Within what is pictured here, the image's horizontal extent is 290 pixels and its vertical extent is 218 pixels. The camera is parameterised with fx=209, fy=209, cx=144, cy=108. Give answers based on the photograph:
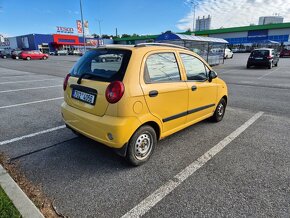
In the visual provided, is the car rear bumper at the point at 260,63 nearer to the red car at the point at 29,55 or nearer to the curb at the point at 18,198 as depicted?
the curb at the point at 18,198

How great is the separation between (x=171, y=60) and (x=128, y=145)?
60.4 inches

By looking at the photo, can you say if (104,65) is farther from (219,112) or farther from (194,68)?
(219,112)

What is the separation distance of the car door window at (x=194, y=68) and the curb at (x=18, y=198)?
2.86m

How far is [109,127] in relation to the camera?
105 inches

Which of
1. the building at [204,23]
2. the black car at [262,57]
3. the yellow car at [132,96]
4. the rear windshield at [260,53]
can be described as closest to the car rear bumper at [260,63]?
the black car at [262,57]

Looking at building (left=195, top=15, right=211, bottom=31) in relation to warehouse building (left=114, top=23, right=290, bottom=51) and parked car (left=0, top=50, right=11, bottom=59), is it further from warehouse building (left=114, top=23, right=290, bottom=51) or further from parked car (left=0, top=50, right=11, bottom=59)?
parked car (left=0, top=50, right=11, bottom=59)

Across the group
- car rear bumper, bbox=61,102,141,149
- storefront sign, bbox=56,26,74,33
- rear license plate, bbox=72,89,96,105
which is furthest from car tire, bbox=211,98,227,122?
storefront sign, bbox=56,26,74,33

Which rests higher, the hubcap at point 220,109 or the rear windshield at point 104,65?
the rear windshield at point 104,65

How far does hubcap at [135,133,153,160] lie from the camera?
9.87 feet

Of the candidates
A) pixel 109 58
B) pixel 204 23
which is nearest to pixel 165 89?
pixel 109 58

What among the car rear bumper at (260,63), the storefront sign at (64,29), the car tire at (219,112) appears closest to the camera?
the car tire at (219,112)

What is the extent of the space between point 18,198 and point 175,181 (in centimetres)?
185

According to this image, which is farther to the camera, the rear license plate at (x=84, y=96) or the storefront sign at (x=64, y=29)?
the storefront sign at (x=64, y=29)

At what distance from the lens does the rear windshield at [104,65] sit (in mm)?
2791
